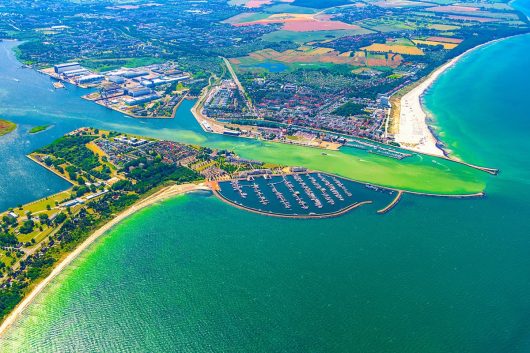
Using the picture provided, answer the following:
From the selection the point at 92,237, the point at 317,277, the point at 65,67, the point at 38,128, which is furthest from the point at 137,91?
the point at 317,277

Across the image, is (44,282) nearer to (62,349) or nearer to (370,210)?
(62,349)

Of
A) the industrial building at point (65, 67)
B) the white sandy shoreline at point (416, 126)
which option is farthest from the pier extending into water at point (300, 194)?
the industrial building at point (65, 67)

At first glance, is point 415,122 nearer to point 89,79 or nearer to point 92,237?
point 92,237

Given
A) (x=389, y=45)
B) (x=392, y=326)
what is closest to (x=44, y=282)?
(x=392, y=326)

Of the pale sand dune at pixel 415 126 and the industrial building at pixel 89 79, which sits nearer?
the pale sand dune at pixel 415 126

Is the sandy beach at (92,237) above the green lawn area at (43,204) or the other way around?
the other way around

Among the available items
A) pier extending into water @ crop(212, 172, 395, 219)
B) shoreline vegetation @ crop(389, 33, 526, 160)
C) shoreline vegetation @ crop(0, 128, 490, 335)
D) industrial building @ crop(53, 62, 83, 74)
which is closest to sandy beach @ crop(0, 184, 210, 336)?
shoreline vegetation @ crop(0, 128, 490, 335)

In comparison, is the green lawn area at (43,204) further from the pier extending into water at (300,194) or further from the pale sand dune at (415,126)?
the pale sand dune at (415,126)
